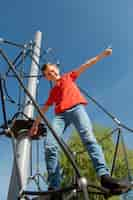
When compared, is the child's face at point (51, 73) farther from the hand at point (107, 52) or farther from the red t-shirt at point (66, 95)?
the hand at point (107, 52)

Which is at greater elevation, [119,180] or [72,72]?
[72,72]

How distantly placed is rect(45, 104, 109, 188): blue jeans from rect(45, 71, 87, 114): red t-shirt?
6 cm

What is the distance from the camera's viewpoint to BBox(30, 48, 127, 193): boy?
279 centimetres

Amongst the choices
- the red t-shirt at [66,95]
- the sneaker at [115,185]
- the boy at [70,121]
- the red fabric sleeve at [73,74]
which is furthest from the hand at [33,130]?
the sneaker at [115,185]

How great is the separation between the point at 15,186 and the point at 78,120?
1064 millimetres

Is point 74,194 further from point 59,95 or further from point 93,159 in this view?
point 59,95

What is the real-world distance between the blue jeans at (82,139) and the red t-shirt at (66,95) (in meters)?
0.06

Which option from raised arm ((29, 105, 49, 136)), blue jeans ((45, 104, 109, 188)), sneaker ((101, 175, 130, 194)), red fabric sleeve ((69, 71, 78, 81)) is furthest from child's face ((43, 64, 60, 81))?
sneaker ((101, 175, 130, 194))

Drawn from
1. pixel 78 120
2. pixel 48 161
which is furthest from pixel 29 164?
pixel 78 120

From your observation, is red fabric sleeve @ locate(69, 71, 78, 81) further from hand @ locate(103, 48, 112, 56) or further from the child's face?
hand @ locate(103, 48, 112, 56)

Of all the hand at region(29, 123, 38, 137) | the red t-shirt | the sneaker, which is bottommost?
the sneaker

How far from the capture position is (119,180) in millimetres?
2572

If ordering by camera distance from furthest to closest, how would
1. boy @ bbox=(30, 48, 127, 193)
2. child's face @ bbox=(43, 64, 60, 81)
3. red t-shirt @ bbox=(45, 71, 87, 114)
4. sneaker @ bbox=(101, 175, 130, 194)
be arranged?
child's face @ bbox=(43, 64, 60, 81), red t-shirt @ bbox=(45, 71, 87, 114), boy @ bbox=(30, 48, 127, 193), sneaker @ bbox=(101, 175, 130, 194)

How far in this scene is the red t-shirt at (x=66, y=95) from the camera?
331 centimetres
